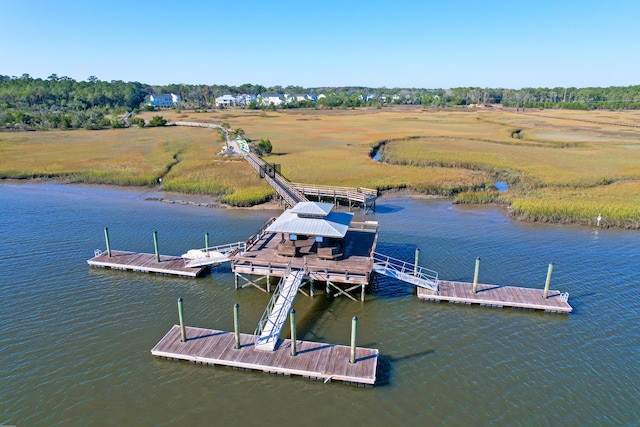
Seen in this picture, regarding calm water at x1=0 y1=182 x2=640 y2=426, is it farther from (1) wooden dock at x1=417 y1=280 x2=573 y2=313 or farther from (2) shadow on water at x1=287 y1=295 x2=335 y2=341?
(1) wooden dock at x1=417 y1=280 x2=573 y2=313

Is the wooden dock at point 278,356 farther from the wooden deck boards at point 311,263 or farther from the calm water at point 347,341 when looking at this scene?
the wooden deck boards at point 311,263

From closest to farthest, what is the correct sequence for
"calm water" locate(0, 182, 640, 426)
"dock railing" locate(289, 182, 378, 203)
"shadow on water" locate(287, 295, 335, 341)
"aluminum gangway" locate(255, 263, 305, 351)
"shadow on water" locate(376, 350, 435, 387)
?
"calm water" locate(0, 182, 640, 426) → "shadow on water" locate(376, 350, 435, 387) → "aluminum gangway" locate(255, 263, 305, 351) → "shadow on water" locate(287, 295, 335, 341) → "dock railing" locate(289, 182, 378, 203)

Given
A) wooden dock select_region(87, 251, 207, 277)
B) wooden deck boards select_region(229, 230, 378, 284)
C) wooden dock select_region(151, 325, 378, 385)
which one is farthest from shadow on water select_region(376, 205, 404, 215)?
wooden dock select_region(151, 325, 378, 385)

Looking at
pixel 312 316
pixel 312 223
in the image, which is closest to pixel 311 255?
pixel 312 223

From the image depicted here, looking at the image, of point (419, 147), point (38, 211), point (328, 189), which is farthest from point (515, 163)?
point (38, 211)

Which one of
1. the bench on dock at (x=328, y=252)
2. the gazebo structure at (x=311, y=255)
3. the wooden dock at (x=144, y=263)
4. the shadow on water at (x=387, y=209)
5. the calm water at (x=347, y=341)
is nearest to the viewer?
the calm water at (x=347, y=341)

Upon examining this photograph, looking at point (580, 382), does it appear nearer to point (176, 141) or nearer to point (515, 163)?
point (515, 163)

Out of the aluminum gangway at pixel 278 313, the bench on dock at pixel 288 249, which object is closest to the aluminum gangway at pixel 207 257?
the bench on dock at pixel 288 249
